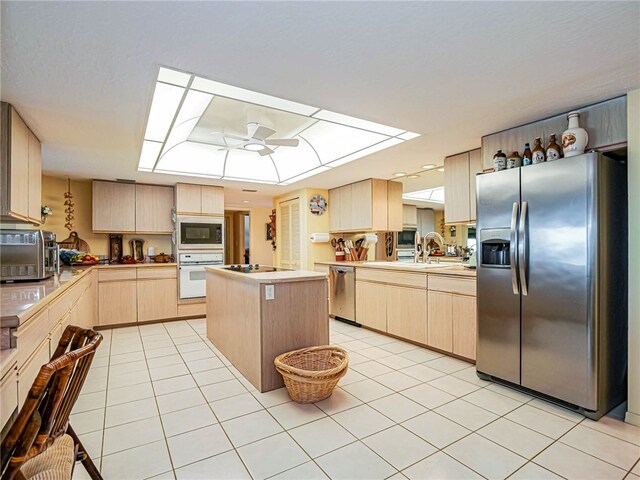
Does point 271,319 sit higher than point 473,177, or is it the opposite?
point 473,177

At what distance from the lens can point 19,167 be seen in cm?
253

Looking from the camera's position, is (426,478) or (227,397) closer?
(426,478)

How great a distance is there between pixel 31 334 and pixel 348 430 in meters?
1.86

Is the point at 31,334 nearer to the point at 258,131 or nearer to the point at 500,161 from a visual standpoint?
the point at 258,131

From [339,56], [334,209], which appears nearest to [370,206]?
[334,209]

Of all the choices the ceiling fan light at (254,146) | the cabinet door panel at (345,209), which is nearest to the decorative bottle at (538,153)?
the ceiling fan light at (254,146)

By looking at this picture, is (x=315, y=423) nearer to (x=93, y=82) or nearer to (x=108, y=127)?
(x=93, y=82)

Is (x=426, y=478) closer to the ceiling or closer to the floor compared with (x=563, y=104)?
closer to the floor

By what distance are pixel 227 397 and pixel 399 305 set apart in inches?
86.3

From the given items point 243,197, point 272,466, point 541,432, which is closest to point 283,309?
point 272,466

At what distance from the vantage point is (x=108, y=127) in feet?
9.06

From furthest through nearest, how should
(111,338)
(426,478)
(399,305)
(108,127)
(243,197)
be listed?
(243,197), (111,338), (399,305), (108,127), (426,478)

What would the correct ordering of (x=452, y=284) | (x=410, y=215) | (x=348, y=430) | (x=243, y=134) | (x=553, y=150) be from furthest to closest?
(x=410, y=215) → (x=243, y=134) → (x=452, y=284) → (x=553, y=150) → (x=348, y=430)

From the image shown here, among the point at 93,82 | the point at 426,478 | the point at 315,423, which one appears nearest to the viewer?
the point at 426,478
